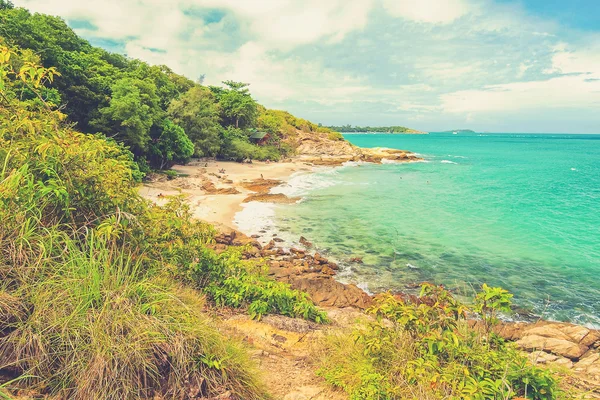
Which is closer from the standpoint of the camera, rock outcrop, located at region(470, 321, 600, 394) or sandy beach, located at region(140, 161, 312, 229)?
rock outcrop, located at region(470, 321, 600, 394)

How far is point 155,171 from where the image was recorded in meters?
26.4

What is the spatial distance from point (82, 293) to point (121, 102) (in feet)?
72.4

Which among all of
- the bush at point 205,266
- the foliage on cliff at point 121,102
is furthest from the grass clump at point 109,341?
the foliage on cliff at point 121,102

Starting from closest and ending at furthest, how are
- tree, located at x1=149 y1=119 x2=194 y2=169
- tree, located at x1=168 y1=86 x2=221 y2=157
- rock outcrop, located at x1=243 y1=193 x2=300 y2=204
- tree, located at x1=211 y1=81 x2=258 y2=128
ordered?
rock outcrop, located at x1=243 y1=193 x2=300 y2=204
tree, located at x1=149 y1=119 x2=194 y2=169
tree, located at x1=168 y1=86 x2=221 y2=157
tree, located at x1=211 y1=81 x2=258 y2=128

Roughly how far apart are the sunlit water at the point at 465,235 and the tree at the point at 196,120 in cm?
1074

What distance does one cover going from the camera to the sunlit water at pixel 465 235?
12312 millimetres

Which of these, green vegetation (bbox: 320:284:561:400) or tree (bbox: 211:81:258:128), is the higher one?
tree (bbox: 211:81:258:128)

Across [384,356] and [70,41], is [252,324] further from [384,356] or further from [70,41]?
[70,41]

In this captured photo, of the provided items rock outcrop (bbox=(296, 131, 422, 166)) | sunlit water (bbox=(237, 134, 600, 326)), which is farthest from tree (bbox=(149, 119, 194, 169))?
rock outcrop (bbox=(296, 131, 422, 166))

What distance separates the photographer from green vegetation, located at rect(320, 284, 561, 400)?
3229 mm

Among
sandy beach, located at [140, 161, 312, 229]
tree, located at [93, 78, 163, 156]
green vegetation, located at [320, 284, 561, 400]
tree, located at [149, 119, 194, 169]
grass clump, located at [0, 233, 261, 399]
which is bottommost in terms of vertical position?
sandy beach, located at [140, 161, 312, 229]

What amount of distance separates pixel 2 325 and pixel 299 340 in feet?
13.2

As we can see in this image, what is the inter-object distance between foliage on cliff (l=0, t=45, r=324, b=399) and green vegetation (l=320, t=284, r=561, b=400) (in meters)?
1.28

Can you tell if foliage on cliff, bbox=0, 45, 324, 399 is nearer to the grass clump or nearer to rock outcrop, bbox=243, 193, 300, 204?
the grass clump
